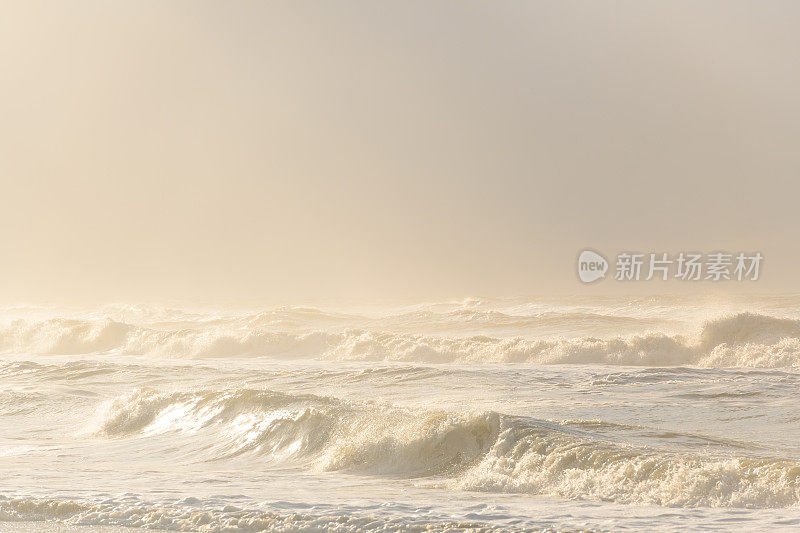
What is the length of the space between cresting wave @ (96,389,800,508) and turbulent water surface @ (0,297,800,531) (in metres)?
0.02

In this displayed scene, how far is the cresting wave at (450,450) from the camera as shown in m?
6.43

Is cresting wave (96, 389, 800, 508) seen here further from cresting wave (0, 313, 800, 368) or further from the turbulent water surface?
cresting wave (0, 313, 800, 368)

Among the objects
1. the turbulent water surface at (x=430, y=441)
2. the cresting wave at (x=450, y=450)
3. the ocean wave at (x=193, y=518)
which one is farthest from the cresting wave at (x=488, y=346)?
the ocean wave at (x=193, y=518)

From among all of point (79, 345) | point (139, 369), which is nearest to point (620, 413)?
point (139, 369)

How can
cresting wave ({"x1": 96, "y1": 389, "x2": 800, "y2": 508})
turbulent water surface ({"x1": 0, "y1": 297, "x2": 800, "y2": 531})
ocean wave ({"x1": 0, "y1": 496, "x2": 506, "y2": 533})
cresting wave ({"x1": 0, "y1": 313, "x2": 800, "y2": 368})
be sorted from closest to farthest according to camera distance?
1. ocean wave ({"x1": 0, "y1": 496, "x2": 506, "y2": 533})
2. turbulent water surface ({"x1": 0, "y1": 297, "x2": 800, "y2": 531})
3. cresting wave ({"x1": 96, "y1": 389, "x2": 800, "y2": 508})
4. cresting wave ({"x1": 0, "y1": 313, "x2": 800, "y2": 368})

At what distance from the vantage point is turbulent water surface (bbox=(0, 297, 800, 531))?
20.4 feet

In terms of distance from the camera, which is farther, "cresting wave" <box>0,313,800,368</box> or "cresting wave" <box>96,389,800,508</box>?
"cresting wave" <box>0,313,800,368</box>

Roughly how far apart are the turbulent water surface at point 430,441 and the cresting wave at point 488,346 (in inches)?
3.3

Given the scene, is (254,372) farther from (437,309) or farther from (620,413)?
(437,309)

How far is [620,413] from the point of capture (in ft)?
34.7

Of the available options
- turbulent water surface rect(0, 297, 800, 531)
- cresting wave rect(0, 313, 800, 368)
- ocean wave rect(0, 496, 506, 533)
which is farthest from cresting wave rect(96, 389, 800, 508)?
cresting wave rect(0, 313, 800, 368)

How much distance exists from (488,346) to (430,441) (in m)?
13.3

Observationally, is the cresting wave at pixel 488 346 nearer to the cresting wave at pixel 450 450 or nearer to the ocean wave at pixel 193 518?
the cresting wave at pixel 450 450

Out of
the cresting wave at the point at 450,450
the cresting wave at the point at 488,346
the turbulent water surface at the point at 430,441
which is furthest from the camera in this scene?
the cresting wave at the point at 488,346
